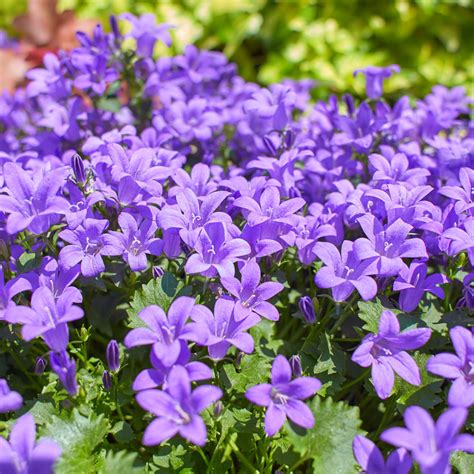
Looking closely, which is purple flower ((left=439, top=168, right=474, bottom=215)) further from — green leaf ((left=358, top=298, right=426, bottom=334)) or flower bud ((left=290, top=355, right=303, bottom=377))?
flower bud ((left=290, top=355, right=303, bottom=377))

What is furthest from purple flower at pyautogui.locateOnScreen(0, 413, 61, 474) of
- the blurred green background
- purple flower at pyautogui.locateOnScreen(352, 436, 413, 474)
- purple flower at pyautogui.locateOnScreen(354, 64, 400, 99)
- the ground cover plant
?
the blurred green background

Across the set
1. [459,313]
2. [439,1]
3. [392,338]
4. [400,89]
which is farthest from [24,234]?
[439,1]

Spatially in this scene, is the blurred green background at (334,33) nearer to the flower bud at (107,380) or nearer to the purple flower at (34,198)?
the purple flower at (34,198)

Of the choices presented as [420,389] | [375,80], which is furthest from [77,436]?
[375,80]

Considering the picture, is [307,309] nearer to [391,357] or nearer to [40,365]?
[391,357]

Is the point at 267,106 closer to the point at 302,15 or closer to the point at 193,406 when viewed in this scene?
the point at 193,406

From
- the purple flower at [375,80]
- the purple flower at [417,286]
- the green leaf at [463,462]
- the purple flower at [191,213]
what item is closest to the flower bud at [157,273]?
the purple flower at [191,213]
